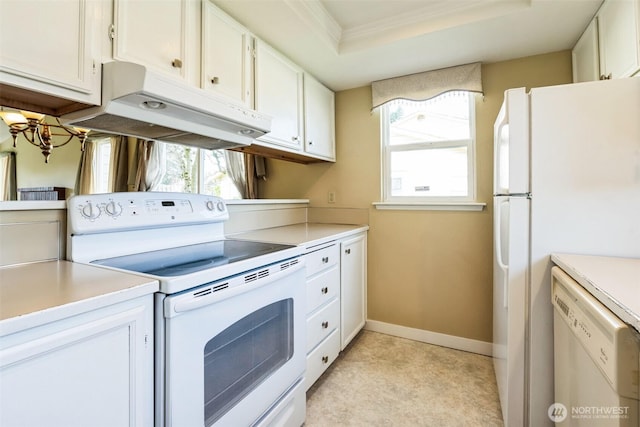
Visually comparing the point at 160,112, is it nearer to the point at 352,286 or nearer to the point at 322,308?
the point at 322,308

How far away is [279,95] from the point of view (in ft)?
6.52

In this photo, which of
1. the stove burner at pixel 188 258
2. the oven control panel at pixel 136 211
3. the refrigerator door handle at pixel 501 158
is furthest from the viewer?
the refrigerator door handle at pixel 501 158

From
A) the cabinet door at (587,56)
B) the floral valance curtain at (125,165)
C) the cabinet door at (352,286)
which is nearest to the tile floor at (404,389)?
the cabinet door at (352,286)

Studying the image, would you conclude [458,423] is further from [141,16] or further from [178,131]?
[141,16]

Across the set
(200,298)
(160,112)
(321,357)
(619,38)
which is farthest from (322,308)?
(619,38)

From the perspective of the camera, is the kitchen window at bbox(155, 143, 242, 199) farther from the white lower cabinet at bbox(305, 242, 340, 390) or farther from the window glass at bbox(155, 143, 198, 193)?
the white lower cabinet at bbox(305, 242, 340, 390)

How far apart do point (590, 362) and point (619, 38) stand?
1.49 metres

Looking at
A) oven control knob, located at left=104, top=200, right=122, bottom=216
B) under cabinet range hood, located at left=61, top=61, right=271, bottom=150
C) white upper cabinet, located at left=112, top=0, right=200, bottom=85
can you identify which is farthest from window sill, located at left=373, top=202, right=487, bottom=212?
oven control knob, located at left=104, top=200, right=122, bottom=216

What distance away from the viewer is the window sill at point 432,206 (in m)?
2.23

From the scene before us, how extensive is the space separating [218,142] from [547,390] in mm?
2020

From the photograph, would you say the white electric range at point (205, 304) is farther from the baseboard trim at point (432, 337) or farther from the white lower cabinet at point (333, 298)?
the baseboard trim at point (432, 337)

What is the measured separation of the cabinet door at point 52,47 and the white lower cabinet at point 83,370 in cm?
79

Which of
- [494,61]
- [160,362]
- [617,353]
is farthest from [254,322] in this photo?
[494,61]

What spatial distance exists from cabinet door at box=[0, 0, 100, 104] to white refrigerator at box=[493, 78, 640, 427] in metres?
1.73
